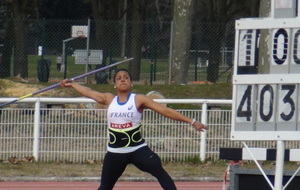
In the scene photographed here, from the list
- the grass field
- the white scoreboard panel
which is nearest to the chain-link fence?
the grass field

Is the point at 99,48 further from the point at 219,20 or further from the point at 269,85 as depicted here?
the point at 269,85

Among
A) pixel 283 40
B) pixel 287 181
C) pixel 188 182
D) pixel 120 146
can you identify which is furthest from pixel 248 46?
pixel 188 182

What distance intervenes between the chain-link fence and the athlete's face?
17.0 metres

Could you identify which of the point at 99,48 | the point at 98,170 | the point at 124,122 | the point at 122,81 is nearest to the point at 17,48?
the point at 99,48

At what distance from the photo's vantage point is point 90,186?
14086mm

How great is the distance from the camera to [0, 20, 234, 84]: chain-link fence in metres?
28.4

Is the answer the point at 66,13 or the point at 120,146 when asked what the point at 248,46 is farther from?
the point at 66,13

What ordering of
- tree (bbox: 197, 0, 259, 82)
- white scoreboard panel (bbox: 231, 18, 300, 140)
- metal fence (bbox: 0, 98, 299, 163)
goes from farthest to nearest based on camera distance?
tree (bbox: 197, 0, 259, 82)
metal fence (bbox: 0, 98, 299, 163)
white scoreboard panel (bbox: 231, 18, 300, 140)

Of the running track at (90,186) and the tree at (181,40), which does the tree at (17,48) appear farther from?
the running track at (90,186)

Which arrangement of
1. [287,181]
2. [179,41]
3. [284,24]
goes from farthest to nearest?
[179,41], [287,181], [284,24]

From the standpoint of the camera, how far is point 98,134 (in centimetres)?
1611

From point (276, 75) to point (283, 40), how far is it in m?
0.31

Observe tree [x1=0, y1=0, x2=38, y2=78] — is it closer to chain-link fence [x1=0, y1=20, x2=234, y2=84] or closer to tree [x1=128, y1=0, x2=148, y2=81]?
chain-link fence [x1=0, y1=20, x2=234, y2=84]

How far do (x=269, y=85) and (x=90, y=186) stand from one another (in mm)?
6233
